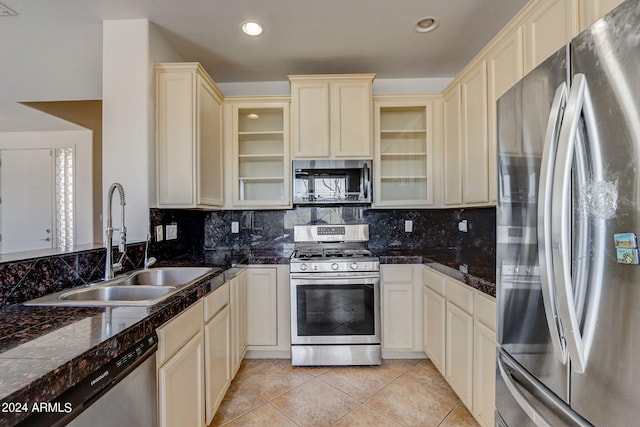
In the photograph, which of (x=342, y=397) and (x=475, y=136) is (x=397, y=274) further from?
(x=475, y=136)

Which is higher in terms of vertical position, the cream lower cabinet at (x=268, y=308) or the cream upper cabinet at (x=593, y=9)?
the cream upper cabinet at (x=593, y=9)

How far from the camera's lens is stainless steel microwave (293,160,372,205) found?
8.53 feet

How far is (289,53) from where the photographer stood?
247cm

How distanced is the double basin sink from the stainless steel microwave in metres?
1.14

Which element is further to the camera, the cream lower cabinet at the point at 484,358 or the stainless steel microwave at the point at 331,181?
the stainless steel microwave at the point at 331,181

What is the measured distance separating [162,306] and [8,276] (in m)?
0.64

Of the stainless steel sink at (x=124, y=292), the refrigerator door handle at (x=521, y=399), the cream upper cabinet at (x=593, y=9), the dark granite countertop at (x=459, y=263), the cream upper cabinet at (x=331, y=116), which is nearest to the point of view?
the refrigerator door handle at (x=521, y=399)

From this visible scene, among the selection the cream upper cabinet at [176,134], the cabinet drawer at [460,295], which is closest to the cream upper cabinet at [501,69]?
the cabinet drawer at [460,295]

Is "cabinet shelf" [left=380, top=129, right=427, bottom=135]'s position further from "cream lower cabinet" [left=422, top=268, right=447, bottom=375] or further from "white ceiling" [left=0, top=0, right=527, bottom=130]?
"cream lower cabinet" [left=422, top=268, right=447, bottom=375]

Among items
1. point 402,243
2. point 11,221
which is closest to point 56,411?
point 402,243

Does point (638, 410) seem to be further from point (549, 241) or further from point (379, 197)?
point (379, 197)

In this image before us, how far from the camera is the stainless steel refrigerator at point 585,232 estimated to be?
0.66 m

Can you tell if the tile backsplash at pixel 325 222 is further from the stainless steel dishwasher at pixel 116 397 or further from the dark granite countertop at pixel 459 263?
the stainless steel dishwasher at pixel 116 397

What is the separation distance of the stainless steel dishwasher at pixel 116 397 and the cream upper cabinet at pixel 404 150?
2171mm
